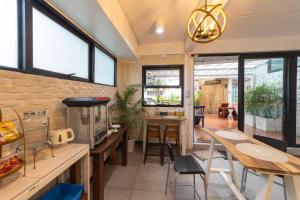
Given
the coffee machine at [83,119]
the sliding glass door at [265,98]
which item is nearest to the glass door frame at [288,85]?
the sliding glass door at [265,98]

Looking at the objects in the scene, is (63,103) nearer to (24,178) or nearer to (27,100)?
(27,100)

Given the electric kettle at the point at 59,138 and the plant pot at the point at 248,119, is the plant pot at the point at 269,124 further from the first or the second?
the electric kettle at the point at 59,138

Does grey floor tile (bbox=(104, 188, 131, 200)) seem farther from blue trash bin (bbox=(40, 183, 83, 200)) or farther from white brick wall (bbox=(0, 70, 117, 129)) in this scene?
white brick wall (bbox=(0, 70, 117, 129))

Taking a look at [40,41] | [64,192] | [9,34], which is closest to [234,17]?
[40,41]

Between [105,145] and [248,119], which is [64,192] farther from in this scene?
[248,119]

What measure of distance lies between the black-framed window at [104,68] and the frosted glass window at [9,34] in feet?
4.69

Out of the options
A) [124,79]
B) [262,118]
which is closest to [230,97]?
[262,118]

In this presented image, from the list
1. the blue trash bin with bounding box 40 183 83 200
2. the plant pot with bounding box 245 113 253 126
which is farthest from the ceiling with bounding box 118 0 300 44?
the blue trash bin with bounding box 40 183 83 200

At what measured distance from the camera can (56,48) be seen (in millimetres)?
1832

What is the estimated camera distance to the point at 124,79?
4.12 m

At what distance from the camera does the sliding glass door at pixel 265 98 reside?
3539 millimetres

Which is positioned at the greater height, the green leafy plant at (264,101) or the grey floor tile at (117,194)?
the green leafy plant at (264,101)

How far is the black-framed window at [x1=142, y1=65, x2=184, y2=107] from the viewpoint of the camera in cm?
401

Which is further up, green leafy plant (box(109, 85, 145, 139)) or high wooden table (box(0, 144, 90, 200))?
green leafy plant (box(109, 85, 145, 139))
